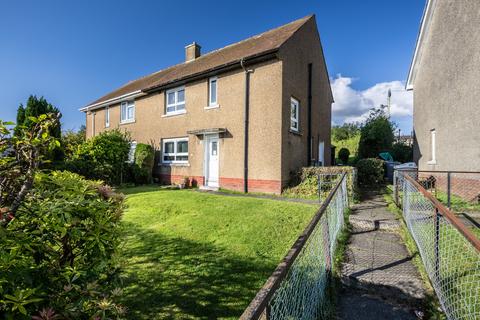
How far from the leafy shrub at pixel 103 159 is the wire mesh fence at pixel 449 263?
1397 cm

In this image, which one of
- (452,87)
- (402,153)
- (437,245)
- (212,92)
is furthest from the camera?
(402,153)

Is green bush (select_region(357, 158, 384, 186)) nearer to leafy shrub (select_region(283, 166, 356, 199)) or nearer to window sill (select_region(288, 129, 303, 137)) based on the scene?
leafy shrub (select_region(283, 166, 356, 199))

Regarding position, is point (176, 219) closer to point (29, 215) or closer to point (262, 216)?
point (262, 216)

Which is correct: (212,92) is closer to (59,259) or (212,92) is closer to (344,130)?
(59,259)

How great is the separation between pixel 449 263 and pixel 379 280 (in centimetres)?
101

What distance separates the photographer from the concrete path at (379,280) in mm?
2943

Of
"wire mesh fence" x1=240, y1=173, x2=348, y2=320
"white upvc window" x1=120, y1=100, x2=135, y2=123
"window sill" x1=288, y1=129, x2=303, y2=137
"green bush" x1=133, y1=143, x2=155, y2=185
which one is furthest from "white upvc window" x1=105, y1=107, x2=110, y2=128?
"wire mesh fence" x1=240, y1=173, x2=348, y2=320

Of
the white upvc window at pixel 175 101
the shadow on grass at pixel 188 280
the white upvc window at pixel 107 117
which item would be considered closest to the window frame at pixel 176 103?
the white upvc window at pixel 175 101

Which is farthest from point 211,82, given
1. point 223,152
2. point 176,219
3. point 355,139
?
A: point 355,139

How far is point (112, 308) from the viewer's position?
Result: 184cm

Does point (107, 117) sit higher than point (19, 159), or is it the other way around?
point (107, 117)

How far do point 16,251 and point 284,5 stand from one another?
1583 cm

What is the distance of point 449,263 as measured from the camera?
358 centimetres

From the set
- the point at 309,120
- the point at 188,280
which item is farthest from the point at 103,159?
the point at 188,280
